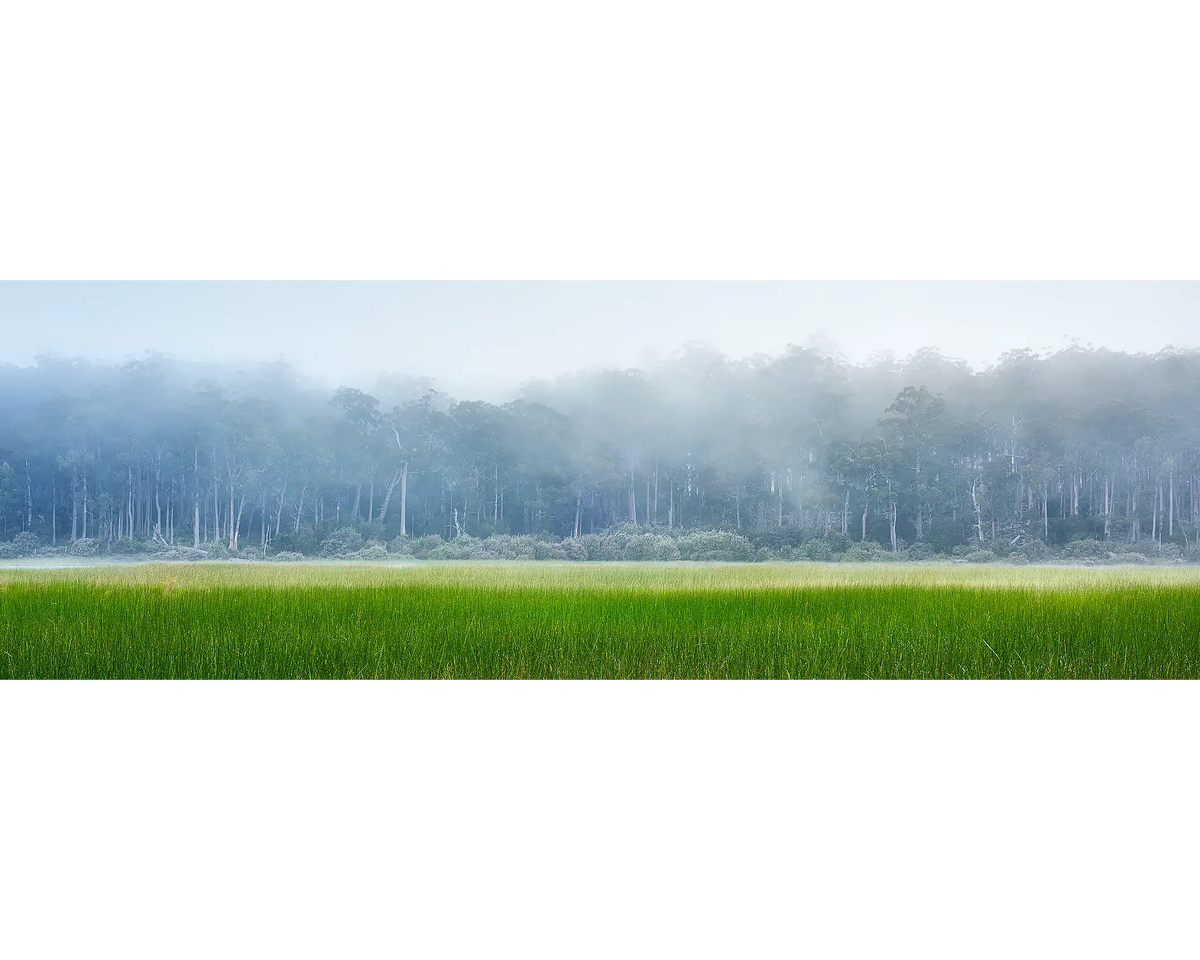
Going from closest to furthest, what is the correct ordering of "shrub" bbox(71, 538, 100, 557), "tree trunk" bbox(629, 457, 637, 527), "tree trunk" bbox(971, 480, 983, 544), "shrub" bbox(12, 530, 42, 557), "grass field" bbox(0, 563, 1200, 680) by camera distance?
"grass field" bbox(0, 563, 1200, 680) < "shrub" bbox(12, 530, 42, 557) < "shrub" bbox(71, 538, 100, 557) < "tree trunk" bbox(971, 480, 983, 544) < "tree trunk" bbox(629, 457, 637, 527)

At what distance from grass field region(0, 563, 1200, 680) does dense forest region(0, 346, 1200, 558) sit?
0.55 m

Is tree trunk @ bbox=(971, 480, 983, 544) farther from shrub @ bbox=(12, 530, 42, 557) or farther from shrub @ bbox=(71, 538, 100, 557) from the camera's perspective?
shrub @ bbox=(12, 530, 42, 557)

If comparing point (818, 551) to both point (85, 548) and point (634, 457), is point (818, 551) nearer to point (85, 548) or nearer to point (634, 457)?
point (634, 457)

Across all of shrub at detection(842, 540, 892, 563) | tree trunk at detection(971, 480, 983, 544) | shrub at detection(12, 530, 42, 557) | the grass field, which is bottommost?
the grass field

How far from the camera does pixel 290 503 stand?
5.91 meters

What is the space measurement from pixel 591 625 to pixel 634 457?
2.65 m

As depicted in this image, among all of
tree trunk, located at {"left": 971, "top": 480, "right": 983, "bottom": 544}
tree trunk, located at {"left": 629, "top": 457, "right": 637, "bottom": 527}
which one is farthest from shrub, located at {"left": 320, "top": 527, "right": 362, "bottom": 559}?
tree trunk, located at {"left": 971, "top": 480, "right": 983, "bottom": 544}

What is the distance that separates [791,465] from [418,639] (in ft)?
12.4

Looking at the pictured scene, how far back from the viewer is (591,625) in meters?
4.16

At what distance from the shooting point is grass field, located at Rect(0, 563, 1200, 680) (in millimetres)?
3824

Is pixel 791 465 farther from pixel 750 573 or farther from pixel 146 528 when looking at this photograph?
pixel 146 528

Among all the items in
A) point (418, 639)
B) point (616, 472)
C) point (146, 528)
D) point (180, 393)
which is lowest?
point (418, 639)

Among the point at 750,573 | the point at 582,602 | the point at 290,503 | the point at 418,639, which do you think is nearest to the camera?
the point at 418,639
